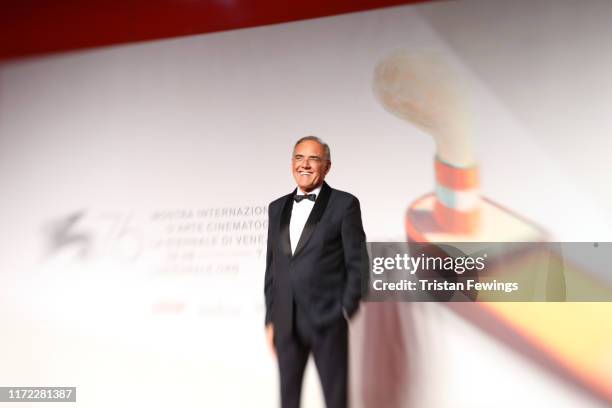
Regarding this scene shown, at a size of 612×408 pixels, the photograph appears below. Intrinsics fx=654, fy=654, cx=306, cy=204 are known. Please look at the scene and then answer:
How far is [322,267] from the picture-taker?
2859 mm

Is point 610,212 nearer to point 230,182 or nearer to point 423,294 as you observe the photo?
point 423,294

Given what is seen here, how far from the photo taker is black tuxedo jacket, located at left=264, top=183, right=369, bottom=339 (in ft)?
9.35

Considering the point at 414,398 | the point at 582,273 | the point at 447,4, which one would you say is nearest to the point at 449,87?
the point at 447,4

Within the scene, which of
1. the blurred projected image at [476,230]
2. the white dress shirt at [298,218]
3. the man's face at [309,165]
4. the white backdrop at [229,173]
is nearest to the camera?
the blurred projected image at [476,230]

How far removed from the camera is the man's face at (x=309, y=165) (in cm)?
307

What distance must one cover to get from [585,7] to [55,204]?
285 centimetres

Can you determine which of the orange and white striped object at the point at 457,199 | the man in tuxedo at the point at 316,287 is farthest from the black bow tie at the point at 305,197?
the orange and white striped object at the point at 457,199

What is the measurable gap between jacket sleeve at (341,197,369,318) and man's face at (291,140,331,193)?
22cm

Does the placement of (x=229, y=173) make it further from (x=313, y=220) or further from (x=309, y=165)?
(x=313, y=220)

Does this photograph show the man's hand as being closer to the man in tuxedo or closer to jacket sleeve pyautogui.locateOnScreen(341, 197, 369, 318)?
the man in tuxedo

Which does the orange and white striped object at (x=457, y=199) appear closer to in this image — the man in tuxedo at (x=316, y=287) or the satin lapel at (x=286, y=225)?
the man in tuxedo at (x=316, y=287)

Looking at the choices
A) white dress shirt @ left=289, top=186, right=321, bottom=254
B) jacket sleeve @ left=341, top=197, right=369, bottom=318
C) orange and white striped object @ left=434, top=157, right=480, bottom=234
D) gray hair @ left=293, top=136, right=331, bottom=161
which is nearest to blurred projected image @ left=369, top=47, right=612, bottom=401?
orange and white striped object @ left=434, top=157, right=480, bottom=234

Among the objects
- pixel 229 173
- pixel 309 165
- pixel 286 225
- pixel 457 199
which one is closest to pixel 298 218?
pixel 286 225

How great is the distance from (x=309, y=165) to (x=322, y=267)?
1.73 feet
